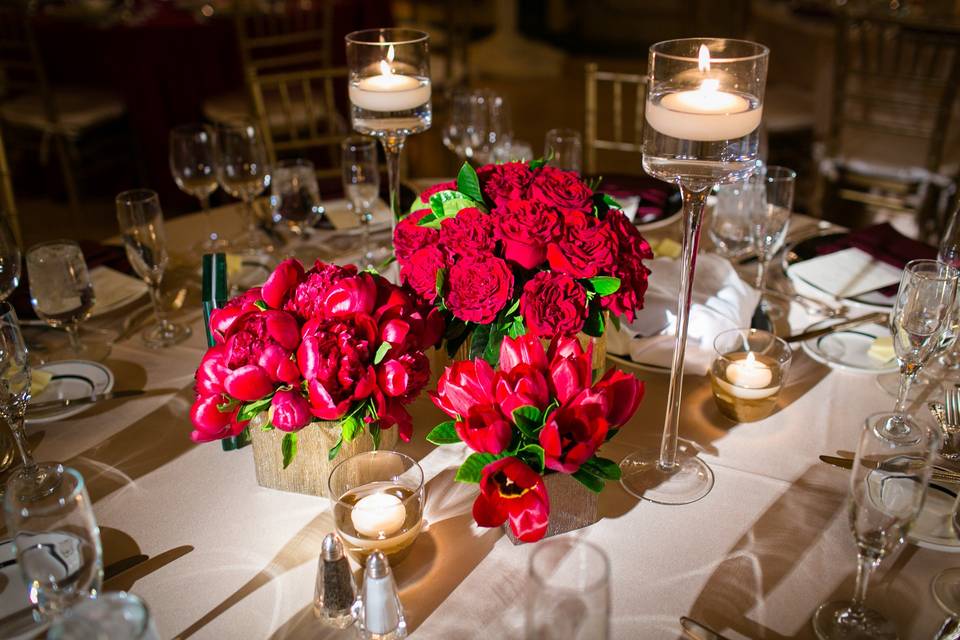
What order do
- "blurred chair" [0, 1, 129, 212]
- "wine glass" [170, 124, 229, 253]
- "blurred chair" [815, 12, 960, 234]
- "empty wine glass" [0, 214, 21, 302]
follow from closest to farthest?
"empty wine glass" [0, 214, 21, 302]
"wine glass" [170, 124, 229, 253]
"blurred chair" [815, 12, 960, 234]
"blurred chair" [0, 1, 129, 212]

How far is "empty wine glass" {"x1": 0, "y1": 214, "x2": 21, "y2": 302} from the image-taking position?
52.8 inches

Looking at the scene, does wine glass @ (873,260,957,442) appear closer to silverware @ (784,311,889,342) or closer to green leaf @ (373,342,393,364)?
silverware @ (784,311,889,342)

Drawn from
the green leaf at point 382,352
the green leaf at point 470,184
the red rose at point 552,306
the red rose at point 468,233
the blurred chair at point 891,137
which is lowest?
the blurred chair at point 891,137

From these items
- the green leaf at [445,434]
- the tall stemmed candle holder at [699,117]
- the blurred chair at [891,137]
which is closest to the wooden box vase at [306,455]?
the green leaf at [445,434]

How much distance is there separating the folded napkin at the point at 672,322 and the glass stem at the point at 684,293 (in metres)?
0.20

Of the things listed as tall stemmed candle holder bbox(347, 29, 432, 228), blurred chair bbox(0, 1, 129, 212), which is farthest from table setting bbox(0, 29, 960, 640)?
blurred chair bbox(0, 1, 129, 212)

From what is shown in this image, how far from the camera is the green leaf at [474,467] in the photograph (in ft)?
2.88

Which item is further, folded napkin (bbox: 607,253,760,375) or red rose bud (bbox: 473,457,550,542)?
folded napkin (bbox: 607,253,760,375)

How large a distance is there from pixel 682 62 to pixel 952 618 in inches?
25.5

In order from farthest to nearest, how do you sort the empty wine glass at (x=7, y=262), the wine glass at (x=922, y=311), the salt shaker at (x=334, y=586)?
the empty wine glass at (x=7, y=262), the wine glass at (x=922, y=311), the salt shaker at (x=334, y=586)

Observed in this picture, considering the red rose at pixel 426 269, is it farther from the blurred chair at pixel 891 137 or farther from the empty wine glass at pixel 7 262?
the blurred chair at pixel 891 137

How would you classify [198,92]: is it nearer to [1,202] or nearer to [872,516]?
[1,202]

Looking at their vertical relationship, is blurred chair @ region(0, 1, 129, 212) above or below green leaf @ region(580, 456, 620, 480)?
below

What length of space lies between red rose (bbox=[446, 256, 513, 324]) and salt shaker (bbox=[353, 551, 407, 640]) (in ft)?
1.00
